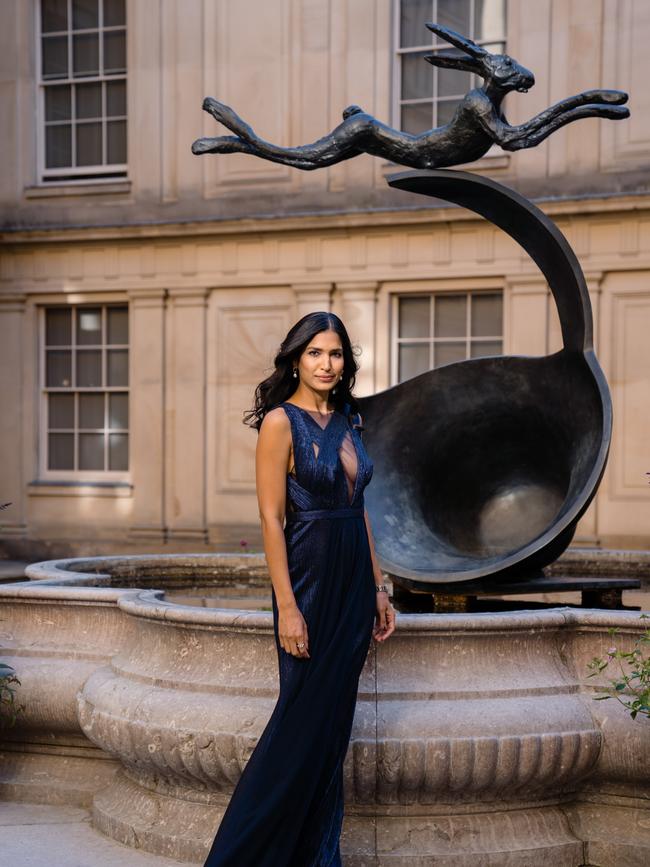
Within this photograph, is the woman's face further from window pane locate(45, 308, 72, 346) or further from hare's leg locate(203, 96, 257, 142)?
window pane locate(45, 308, 72, 346)

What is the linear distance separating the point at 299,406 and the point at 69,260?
40.5ft

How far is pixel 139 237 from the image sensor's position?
15055 millimetres

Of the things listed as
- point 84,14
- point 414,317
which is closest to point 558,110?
point 414,317

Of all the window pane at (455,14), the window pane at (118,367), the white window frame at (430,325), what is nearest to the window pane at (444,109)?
the window pane at (455,14)

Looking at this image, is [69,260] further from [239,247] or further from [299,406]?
[299,406]

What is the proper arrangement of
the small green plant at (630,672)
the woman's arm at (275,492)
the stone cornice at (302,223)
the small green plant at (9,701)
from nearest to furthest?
the woman's arm at (275,492) → the small green plant at (630,672) → the small green plant at (9,701) → the stone cornice at (302,223)

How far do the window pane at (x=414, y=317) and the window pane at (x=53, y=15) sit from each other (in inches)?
227

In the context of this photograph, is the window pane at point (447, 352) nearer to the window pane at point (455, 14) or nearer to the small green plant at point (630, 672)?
the window pane at point (455, 14)

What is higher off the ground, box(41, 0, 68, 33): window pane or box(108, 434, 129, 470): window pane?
box(41, 0, 68, 33): window pane

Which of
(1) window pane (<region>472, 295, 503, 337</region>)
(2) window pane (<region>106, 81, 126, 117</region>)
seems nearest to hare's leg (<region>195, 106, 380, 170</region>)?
(1) window pane (<region>472, 295, 503, 337</region>)

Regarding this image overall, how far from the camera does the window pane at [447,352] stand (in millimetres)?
14242

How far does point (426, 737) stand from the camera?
4.15m

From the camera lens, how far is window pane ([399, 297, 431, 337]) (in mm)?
14328

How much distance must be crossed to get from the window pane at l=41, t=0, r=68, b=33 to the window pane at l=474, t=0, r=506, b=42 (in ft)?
17.4
